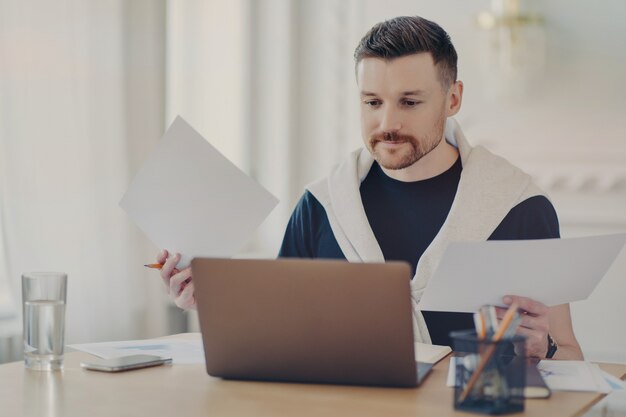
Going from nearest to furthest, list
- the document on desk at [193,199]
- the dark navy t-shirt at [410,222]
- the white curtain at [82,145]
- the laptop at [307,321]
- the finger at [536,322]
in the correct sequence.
A: the laptop at [307,321], the finger at [536,322], the document on desk at [193,199], the dark navy t-shirt at [410,222], the white curtain at [82,145]

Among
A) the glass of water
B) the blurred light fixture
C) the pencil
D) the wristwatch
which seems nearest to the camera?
the pencil

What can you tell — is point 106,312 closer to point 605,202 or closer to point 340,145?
point 340,145

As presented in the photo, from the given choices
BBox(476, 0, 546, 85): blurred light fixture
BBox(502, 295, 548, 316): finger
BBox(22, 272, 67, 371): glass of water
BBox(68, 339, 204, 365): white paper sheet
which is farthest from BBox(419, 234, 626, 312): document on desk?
BBox(476, 0, 546, 85): blurred light fixture

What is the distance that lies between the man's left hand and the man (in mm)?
242

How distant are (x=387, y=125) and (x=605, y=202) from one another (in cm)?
139

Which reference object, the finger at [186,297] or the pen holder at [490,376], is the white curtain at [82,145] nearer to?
the finger at [186,297]

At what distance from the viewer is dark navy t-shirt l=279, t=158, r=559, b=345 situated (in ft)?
7.63

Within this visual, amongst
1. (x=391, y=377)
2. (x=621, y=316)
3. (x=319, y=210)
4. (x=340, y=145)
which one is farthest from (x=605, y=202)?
(x=391, y=377)

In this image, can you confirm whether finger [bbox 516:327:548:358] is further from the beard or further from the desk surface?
the beard

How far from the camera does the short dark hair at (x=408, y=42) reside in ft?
7.27

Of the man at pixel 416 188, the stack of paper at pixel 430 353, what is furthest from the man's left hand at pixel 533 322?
the man at pixel 416 188

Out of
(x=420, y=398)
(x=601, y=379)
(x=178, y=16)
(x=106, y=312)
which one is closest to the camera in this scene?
(x=420, y=398)

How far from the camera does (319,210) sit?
→ 2.50 meters

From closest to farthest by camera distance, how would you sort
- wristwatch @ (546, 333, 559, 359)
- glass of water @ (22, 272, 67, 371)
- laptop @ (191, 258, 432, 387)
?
laptop @ (191, 258, 432, 387), glass of water @ (22, 272, 67, 371), wristwatch @ (546, 333, 559, 359)
